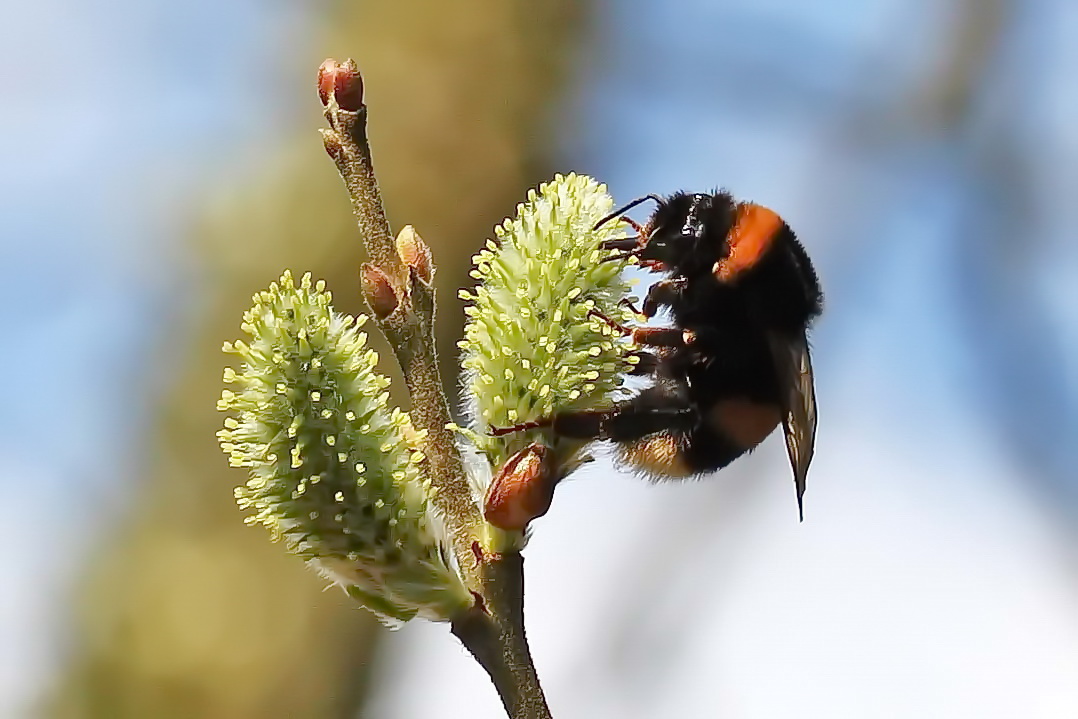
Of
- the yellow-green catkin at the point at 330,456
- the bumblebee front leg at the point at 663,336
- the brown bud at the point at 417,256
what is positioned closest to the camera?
the yellow-green catkin at the point at 330,456

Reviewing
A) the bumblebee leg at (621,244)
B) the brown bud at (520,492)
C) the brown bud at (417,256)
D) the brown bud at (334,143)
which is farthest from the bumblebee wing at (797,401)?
the brown bud at (334,143)

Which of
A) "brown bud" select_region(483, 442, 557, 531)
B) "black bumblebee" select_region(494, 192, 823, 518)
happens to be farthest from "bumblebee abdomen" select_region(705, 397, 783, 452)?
"brown bud" select_region(483, 442, 557, 531)

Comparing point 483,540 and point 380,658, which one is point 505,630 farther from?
point 380,658

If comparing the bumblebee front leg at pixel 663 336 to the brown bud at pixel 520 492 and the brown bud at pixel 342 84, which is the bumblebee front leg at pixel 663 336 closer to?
the brown bud at pixel 520 492

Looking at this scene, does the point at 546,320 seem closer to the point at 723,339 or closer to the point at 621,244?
the point at 621,244

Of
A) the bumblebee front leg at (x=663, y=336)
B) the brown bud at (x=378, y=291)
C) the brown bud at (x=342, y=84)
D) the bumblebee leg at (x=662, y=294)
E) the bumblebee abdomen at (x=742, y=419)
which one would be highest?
the brown bud at (x=342, y=84)

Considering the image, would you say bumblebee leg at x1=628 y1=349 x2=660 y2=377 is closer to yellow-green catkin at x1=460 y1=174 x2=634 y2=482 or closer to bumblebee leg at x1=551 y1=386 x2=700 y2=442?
bumblebee leg at x1=551 y1=386 x2=700 y2=442
